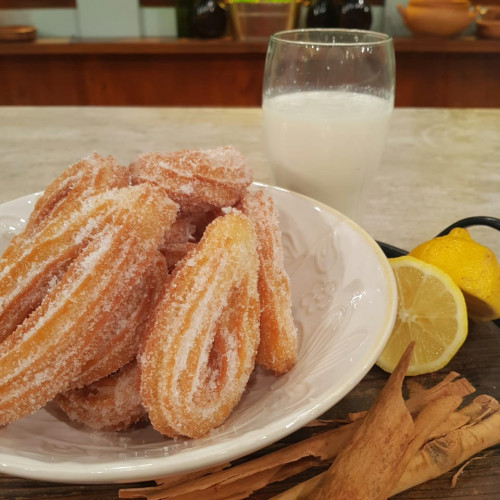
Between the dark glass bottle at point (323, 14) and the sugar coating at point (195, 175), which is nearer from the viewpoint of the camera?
the sugar coating at point (195, 175)

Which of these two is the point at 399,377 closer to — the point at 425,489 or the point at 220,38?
the point at 425,489

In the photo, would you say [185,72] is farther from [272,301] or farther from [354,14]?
[272,301]

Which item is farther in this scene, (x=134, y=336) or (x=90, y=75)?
(x=90, y=75)

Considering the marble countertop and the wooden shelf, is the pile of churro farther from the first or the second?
the wooden shelf

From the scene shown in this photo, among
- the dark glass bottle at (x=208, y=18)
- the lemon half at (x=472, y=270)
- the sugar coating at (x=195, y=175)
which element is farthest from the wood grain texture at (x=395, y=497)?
the dark glass bottle at (x=208, y=18)

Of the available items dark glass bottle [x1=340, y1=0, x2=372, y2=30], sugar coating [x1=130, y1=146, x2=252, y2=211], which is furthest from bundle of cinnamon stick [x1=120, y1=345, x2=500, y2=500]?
dark glass bottle [x1=340, y1=0, x2=372, y2=30]

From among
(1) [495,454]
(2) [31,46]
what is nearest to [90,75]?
(2) [31,46]

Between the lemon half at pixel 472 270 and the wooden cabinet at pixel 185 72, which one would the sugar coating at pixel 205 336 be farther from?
the wooden cabinet at pixel 185 72
